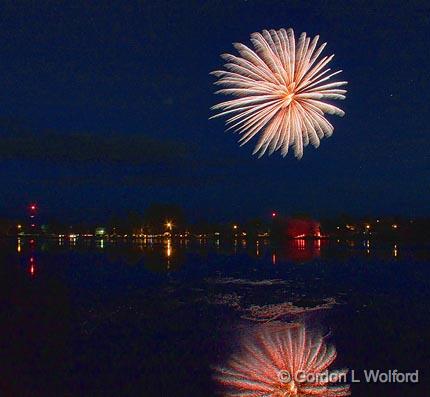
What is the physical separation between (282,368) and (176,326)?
484 cm

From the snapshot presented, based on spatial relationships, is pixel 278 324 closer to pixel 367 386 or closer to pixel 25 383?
pixel 367 386

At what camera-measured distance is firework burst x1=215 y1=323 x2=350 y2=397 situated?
27.8 feet

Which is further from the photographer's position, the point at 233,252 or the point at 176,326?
the point at 233,252

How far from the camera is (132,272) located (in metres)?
28.9

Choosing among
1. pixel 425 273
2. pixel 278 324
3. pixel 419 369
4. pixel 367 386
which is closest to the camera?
pixel 367 386

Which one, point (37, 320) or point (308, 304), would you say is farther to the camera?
point (308, 304)

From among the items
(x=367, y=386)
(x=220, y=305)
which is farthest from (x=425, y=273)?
(x=367, y=386)

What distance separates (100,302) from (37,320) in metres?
3.49

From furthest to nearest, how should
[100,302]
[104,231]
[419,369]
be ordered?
1. [104,231]
2. [100,302]
3. [419,369]

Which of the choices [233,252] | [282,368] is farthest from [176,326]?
[233,252]

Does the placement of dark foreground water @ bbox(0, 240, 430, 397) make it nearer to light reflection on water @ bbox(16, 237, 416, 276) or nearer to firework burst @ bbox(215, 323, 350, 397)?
firework burst @ bbox(215, 323, 350, 397)

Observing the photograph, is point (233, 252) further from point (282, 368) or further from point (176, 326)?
point (282, 368)

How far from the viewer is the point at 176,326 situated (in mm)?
13734

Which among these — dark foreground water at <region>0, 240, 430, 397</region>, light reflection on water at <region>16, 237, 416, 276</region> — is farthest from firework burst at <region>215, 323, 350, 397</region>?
light reflection on water at <region>16, 237, 416, 276</region>
